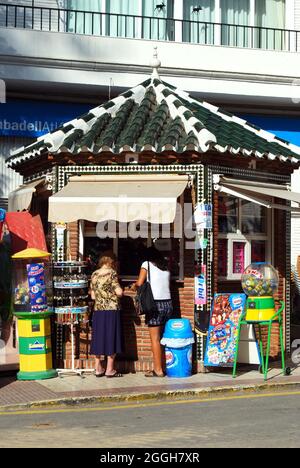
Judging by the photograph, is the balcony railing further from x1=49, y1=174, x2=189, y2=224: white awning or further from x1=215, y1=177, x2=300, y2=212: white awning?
x1=215, y1=177, x2=300, y2=212: white awning

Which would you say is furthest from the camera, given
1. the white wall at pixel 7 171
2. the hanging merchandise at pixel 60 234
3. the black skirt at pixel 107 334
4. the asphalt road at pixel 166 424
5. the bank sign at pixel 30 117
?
the white wall at pixel 7 171

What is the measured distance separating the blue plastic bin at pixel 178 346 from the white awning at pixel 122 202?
165cm

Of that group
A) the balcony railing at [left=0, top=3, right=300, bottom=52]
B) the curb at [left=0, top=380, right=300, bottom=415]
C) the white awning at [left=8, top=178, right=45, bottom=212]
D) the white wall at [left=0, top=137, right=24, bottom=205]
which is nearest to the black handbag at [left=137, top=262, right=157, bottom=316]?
the curb at [left=0, top=380, right=300, bottom=415]

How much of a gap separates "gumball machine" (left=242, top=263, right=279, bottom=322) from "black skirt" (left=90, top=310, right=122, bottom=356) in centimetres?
197

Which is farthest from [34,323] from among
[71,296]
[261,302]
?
[261,302]

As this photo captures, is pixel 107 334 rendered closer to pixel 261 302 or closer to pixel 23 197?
pixel 261 302

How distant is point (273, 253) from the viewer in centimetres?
1516

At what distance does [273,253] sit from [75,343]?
3867 millimetres

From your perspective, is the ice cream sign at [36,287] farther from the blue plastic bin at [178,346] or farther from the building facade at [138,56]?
the building facade at [138,56]

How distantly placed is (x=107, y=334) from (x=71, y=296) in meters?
0.82

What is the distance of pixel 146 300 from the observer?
13.0 metres

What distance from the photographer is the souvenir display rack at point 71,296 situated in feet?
43.2

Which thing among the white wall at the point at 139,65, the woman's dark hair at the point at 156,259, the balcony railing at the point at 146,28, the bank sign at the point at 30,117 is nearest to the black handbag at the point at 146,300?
the woman's dark hair at the point at 156,259

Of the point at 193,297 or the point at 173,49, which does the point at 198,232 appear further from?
the point at 173,49
